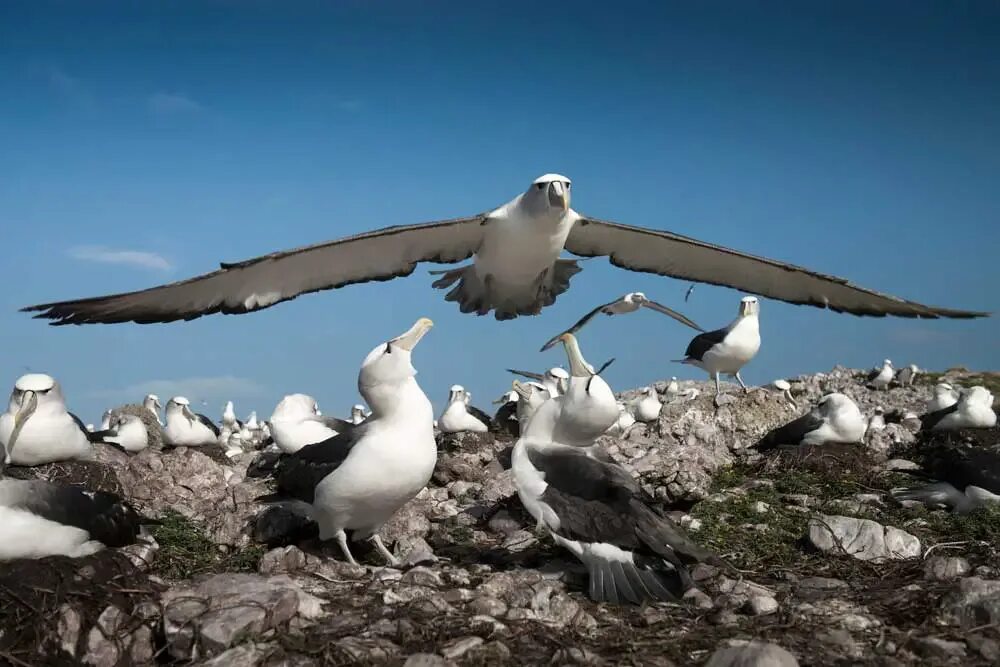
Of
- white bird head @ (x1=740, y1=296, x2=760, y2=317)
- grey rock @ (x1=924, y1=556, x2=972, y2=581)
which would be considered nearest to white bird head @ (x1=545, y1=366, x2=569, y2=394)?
white bird head @ (x1=740, y1=296, x2=760, y2=317)

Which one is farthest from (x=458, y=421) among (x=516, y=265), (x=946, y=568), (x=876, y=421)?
(x=946, y=568)

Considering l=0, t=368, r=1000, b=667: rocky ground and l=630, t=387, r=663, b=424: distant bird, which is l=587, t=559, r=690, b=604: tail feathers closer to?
l=0, t=368, r=1000, b=667: rocky ground

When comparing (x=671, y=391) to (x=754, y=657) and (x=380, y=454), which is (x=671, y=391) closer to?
(x=380, y=454)

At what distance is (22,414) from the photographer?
A: 27.4 ft

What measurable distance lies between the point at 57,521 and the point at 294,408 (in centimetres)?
486

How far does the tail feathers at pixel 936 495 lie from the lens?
27.0 feet

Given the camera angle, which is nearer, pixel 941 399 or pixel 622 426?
pixel 622 426

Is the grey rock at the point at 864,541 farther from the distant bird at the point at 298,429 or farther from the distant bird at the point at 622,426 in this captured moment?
the distant bird at the point at 298,429

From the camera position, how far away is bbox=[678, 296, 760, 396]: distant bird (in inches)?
592

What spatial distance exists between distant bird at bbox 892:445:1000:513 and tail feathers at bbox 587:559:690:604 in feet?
12.7

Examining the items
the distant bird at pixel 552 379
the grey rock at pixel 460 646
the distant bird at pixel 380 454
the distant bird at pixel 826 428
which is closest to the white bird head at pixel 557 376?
the distant bird at pixel 552 379

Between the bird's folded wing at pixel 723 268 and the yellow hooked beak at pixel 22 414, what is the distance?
215 inches

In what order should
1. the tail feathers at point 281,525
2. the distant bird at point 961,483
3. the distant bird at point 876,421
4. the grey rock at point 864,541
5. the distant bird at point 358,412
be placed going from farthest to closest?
1. the distant bird at point 358,412
2. the distant bird at point 876,421
3. the distant bird at point 961,483
4. the tail feathers at point 281,525
5. the grey rock at point 864,541

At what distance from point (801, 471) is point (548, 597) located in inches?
200
